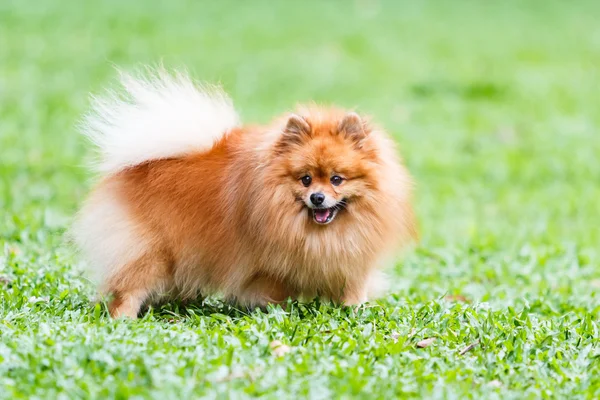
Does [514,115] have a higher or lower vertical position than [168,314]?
higher

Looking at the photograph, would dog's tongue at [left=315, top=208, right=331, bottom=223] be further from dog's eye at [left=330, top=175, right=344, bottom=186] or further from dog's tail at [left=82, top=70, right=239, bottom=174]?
dog's tail at [left=82, top=70, right=239, bottom=174]

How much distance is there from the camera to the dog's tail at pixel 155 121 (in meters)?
5.48

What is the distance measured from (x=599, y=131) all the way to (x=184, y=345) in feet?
31.5

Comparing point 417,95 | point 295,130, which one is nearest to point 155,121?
point 295,130

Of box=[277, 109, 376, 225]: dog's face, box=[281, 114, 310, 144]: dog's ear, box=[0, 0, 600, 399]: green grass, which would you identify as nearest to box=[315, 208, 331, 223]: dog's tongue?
box=[277, 109, 376, 225]: dog's face

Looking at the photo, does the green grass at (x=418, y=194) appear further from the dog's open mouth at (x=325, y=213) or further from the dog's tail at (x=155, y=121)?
the dog's tail at (x=155, y=121)

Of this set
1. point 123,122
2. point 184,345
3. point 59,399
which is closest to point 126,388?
point 59,399

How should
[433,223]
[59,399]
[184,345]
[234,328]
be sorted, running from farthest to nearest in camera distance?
[433,223] → [234,328] → [184,345] → [59,399]

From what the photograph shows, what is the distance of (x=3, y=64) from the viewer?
13359 millimetres

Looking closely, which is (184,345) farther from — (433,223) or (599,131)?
(599,131)

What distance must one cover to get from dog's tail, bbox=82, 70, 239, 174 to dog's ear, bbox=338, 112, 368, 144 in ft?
2.66

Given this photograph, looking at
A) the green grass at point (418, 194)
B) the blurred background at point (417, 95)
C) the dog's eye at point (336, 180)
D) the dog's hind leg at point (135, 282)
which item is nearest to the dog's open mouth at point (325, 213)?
the dog's eye at point (336, 180)

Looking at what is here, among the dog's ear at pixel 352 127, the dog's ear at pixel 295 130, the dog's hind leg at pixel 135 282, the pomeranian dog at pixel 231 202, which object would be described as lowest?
the dog's hind leg at pixel 135 282

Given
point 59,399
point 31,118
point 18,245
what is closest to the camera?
point 59,399
